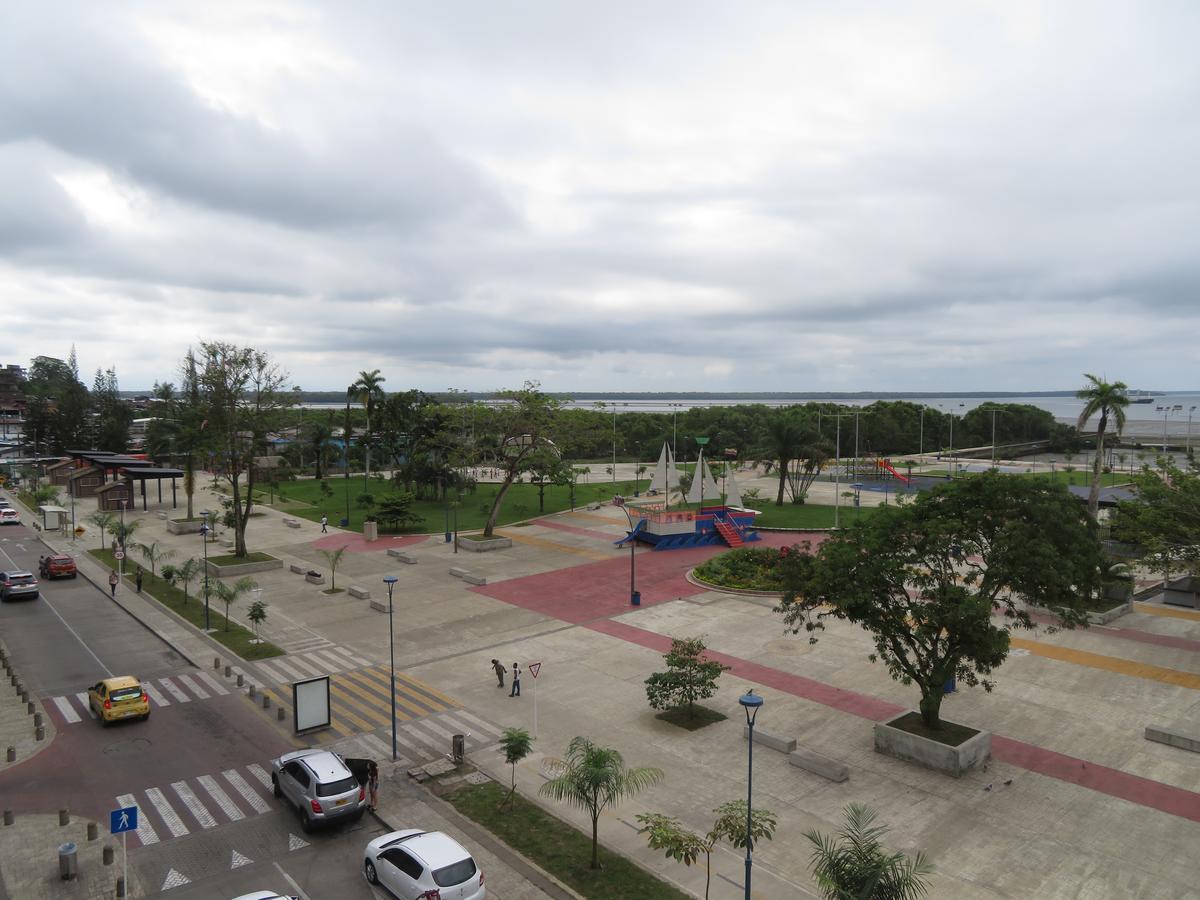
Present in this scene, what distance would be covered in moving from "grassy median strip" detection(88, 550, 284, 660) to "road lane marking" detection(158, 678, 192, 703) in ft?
9.77

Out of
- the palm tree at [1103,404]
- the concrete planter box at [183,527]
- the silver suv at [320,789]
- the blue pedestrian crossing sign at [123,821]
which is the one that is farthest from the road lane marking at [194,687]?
the palm tree at [1103,404]

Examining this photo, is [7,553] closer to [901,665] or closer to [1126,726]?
[901,665]

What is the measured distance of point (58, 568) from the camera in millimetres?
42406

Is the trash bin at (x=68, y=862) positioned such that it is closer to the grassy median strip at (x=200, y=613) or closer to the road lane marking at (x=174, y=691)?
the road lane marking at (x=174, y=691)

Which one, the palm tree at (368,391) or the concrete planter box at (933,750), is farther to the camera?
the palm tree at (368,391)

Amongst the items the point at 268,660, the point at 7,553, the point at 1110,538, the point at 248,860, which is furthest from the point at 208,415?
the point at 1110,538

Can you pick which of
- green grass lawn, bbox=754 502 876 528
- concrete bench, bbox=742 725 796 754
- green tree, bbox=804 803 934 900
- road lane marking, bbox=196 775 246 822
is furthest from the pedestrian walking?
green grass lawn, bbox=754 502 876 528

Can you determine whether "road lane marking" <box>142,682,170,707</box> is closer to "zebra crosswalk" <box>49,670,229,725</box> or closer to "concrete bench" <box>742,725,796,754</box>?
"zebra crosswalk" <box>49,670,229,725</box>

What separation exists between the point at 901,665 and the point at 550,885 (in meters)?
11.4

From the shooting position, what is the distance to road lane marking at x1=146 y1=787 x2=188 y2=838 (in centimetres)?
1695

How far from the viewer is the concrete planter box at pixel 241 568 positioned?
43.0 metres

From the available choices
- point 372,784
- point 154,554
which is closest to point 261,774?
point 372,784

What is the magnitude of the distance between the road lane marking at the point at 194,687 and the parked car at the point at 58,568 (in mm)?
22095

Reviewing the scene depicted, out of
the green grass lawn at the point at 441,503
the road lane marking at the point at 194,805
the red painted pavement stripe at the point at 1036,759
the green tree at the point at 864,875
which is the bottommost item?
the road lane marking at the point at 194,805
